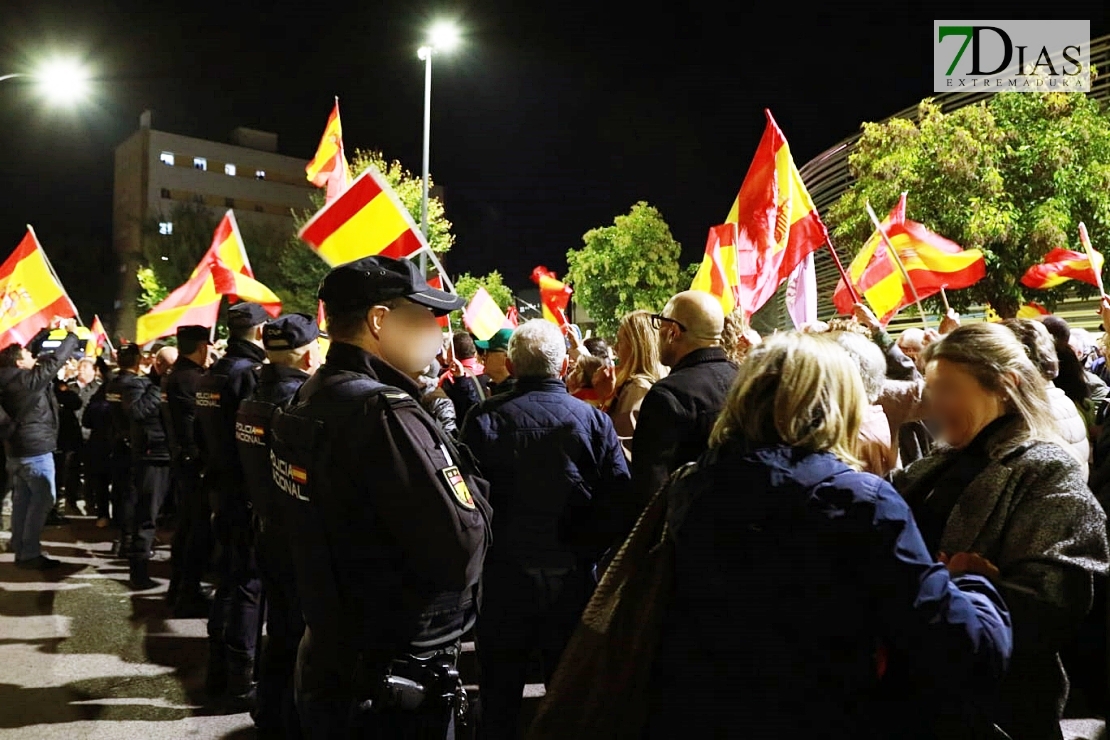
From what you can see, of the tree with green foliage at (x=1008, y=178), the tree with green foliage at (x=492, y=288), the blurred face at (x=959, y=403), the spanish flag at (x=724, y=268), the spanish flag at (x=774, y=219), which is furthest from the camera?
the tree with green foliage at (x=492, y=288)

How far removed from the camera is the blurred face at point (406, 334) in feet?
8.83

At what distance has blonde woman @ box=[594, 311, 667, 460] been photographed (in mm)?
4898

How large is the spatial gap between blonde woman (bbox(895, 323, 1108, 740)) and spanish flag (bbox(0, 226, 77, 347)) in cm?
1010

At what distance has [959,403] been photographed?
8.53 feet

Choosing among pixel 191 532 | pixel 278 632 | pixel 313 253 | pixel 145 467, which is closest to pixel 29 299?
pixel 145 467

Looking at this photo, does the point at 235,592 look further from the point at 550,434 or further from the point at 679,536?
the point at 679,536

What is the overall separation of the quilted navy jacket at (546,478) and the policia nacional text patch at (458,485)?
1.38 metres

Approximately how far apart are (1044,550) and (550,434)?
2078mm

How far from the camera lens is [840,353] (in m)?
2.07

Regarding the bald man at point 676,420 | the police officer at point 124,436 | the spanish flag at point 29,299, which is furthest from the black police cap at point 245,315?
the spanish flag at point 29,299

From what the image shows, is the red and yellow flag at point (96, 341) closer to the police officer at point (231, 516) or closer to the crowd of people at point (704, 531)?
the police officer at point (231, 516)

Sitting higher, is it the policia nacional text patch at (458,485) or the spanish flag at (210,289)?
the spanish flag at (210,289)

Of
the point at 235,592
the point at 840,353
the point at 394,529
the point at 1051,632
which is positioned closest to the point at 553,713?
the point at 394,529

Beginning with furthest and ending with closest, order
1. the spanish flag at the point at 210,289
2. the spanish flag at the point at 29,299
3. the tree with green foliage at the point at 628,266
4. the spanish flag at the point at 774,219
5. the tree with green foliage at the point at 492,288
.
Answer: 1. the tree with green foliage at the point at 492,288
2. the tree with green foliage at the point at 628,266
3. the spanish flag at the point at 29,299
4. the spanish flag at the point at 210,289
5. the spanish flag at the point at 774,219
